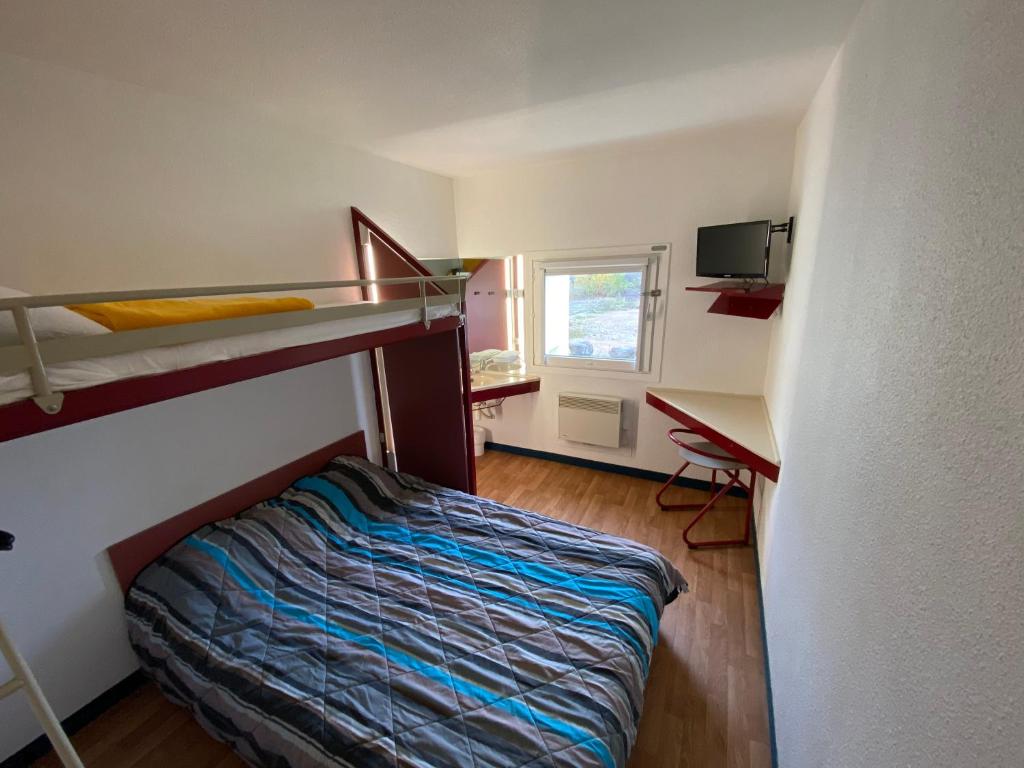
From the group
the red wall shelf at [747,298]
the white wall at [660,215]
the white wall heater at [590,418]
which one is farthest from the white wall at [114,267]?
the red wall shelf at [747,298]

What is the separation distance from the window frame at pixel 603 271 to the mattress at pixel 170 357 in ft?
6.25

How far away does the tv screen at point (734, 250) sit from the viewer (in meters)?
2.18

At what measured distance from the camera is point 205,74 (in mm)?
→ 1456

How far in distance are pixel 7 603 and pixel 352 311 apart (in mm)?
1513

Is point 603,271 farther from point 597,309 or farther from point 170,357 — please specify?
point 170,357

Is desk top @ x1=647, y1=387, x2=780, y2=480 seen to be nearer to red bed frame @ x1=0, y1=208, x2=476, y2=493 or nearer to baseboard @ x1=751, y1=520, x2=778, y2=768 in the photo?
baseboard @ x1=751, y1=520, x2=778, y2=768

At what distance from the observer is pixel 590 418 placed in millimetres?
3281

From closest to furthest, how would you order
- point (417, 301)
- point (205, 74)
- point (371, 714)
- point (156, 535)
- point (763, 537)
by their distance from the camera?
1. point (371, 714)
2. point (205, 74)
3. point (156, 535)
4. point (417, 301)
5. point (763, 537)

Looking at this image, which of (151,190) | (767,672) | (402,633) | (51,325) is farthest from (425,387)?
(767,672)

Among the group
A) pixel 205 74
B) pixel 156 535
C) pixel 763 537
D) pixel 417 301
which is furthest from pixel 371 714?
pixel 205 74

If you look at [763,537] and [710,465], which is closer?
[763,537]

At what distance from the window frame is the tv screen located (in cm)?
36

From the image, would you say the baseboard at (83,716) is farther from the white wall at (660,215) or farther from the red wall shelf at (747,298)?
the red wall shelf at (747,298)

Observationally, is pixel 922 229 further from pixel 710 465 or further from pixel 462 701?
pixel 710 465
